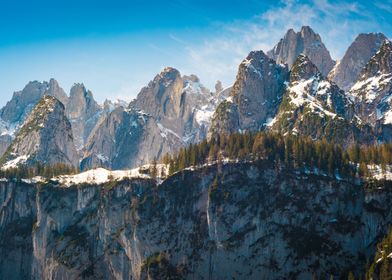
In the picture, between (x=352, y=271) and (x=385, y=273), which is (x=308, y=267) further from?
(x=385, y=273)

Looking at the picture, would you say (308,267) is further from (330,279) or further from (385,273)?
(385,273)

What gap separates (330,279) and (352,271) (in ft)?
31.6

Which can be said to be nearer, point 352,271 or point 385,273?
point 385,273

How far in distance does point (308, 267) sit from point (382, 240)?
22028mm

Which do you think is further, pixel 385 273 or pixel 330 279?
pixel 330 279

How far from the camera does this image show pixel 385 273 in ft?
575

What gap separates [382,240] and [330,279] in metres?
18.6

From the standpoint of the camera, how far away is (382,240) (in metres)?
193

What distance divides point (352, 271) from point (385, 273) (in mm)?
19773

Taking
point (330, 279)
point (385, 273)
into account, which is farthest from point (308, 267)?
point (385, 273)

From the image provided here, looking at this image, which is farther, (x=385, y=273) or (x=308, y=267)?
Answer: (x=308, y=267)

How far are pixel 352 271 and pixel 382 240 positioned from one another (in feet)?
39.0

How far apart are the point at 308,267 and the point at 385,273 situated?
93.9 feet

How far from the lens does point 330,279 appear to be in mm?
188250
